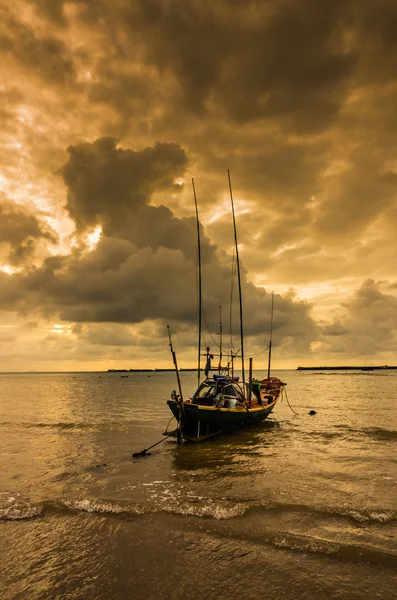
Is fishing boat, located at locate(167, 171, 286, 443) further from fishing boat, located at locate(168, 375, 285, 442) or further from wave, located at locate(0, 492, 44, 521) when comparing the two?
wave, located at locate(0, 492, 44, 521)

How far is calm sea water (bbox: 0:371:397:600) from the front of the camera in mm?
6859

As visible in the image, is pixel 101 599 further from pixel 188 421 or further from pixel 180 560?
pixel 188 421

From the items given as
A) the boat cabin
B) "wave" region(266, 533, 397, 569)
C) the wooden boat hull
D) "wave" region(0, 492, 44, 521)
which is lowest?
"wave" region(0, 492, 44, 521)

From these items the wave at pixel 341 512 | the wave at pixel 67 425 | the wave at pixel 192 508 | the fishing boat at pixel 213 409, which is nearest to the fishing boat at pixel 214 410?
the fishing boat at pixel 213 409

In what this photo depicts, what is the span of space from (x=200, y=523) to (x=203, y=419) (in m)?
12.2

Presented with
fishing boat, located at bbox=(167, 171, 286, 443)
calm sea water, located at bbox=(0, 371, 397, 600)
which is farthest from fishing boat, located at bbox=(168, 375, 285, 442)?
calm sea water, located at bbox=(0, 371, 397, 600)

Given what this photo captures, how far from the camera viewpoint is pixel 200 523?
9.71 m

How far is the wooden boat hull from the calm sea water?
4.54 ft

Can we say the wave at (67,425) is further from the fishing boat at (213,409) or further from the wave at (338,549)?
the wave at (338,549)

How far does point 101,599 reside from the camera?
6.34m

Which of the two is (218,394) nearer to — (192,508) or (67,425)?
(192,508)

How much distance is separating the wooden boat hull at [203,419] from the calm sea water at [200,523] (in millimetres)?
1383

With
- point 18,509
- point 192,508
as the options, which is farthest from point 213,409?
point 18,509

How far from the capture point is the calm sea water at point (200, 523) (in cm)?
686
